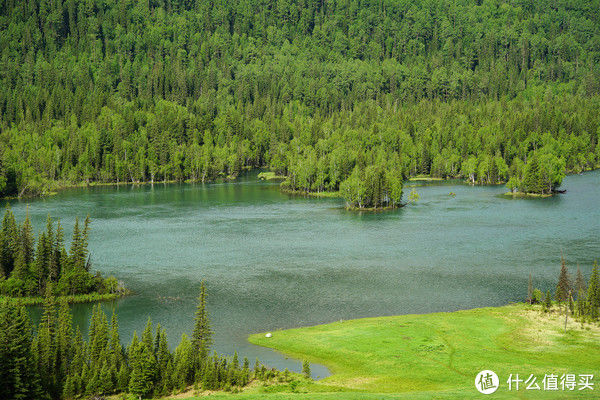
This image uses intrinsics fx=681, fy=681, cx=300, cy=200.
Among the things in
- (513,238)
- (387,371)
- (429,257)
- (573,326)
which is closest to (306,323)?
(387,371)

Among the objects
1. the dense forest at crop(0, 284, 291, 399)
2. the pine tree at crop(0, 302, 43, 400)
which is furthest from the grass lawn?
the pine tree at crop(0, 302, 43, 400)

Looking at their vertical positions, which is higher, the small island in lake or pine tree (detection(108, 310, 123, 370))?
the small island in lake

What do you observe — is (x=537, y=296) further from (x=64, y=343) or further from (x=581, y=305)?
(x=64, y=343)

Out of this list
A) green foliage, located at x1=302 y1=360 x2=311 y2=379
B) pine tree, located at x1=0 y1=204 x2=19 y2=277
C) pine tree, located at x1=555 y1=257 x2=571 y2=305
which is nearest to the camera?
green foliage, located at x1=302 y1=360 x2=311 y2=379

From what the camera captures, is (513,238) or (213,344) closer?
(213,344)

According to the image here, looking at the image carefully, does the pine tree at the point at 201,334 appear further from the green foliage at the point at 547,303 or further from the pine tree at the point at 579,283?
the pine tree at the point at 579,283

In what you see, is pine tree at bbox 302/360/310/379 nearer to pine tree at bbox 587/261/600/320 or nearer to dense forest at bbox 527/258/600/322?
dense forest at bbox 527/258/600/322

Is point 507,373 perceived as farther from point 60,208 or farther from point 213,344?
point 60,208
